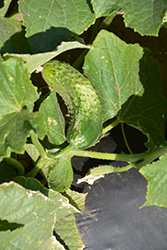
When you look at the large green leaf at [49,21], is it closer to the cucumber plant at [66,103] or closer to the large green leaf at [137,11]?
the cucumber plant at [66,103]

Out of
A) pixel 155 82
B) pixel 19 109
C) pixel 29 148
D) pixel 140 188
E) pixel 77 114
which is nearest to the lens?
pixel 19 109

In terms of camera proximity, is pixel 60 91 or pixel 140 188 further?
pixel 140 188

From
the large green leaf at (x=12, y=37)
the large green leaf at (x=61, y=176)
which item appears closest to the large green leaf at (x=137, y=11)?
the large green leaf at (x=12, y=37)

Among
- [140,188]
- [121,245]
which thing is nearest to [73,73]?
[140,188]

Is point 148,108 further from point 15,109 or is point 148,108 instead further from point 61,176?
point 15,109

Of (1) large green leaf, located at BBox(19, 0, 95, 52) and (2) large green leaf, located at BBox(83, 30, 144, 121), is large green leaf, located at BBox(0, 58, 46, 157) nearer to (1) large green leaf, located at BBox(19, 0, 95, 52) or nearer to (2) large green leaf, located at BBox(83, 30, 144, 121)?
(1) large green leaf, located at BBox(19, 0, 95, 52)

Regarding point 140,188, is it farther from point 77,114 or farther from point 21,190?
point 21,190

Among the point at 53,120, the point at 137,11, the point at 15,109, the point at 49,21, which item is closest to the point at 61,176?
the point at 53,120

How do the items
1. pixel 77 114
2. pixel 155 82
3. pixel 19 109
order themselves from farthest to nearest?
1. pixel 155 82
2. pixel 77 114
3. pixel 19 109

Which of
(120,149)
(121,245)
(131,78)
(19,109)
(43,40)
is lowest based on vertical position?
(121,245)
